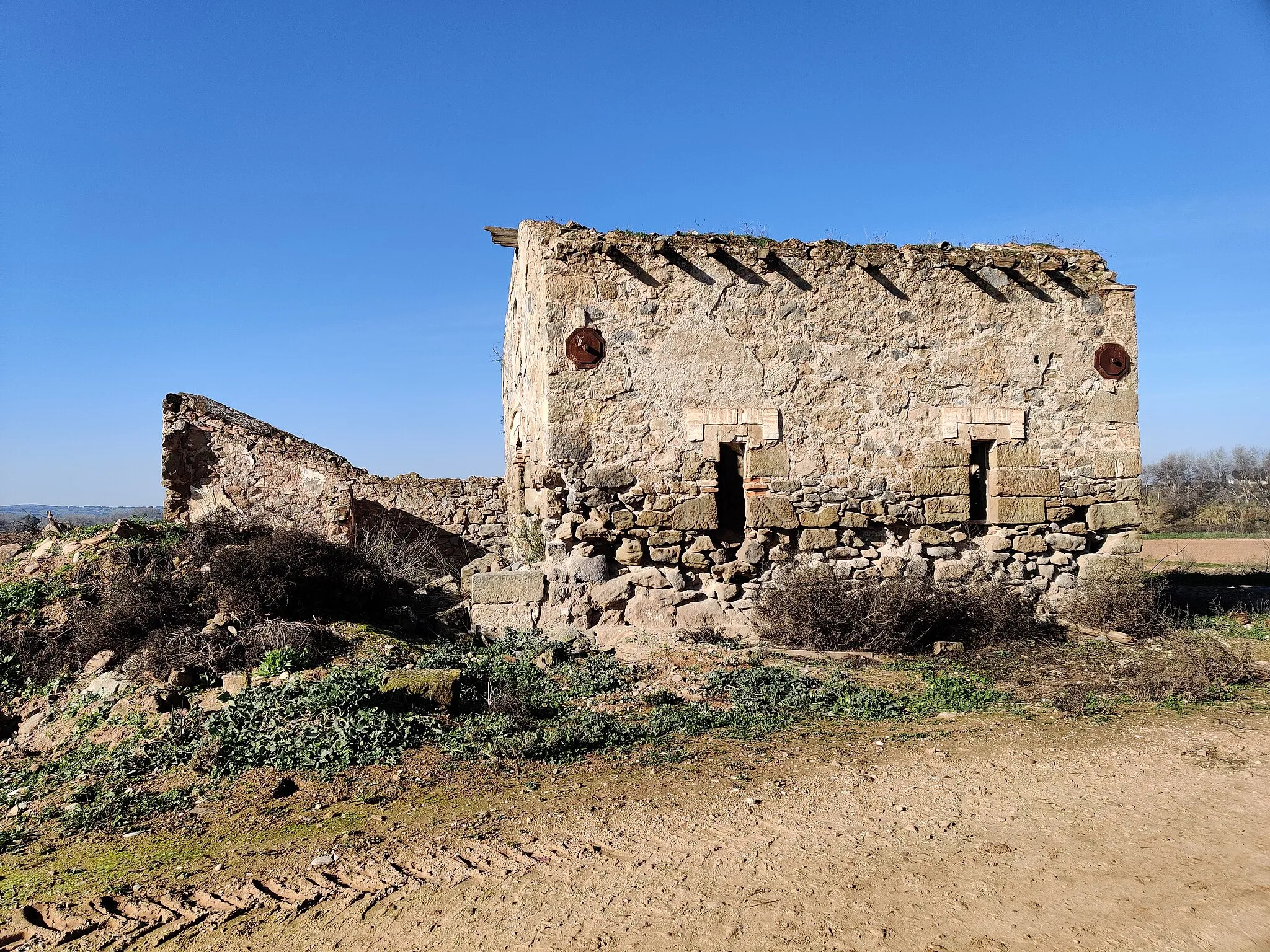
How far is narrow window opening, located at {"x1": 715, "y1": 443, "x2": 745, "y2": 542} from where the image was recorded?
780cm

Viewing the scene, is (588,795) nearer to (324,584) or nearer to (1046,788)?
(1046,788)

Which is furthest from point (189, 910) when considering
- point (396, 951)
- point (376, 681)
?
point (376, 681)

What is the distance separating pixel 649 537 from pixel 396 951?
5.02 metres

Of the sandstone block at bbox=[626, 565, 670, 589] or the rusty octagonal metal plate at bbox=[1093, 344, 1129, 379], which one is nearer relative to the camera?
the sandstone block at bbox=[626, 565, 670, 589]

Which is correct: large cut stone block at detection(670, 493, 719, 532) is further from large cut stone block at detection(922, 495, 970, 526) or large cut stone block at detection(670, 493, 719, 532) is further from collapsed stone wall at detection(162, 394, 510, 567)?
collapsed stone wall at detection(162, 394, 510, 567)

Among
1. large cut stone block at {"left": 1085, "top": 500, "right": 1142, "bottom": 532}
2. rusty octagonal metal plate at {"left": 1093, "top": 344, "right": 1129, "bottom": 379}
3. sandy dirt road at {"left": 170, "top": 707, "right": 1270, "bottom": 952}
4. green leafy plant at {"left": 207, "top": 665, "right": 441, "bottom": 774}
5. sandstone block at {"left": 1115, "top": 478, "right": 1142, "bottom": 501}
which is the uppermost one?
rusty octagonal metal plate at {"left": 1093, "top": 344, "right": 1129, "bottom": 379}

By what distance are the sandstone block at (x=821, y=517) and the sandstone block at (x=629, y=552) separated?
1.59 metres

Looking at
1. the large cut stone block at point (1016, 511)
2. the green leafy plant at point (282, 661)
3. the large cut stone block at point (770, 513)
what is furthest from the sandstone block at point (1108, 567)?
the green leafy plant at point (282, 661)

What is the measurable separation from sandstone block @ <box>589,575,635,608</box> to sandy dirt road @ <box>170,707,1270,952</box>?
2.99 m

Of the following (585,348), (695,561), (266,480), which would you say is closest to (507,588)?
(695,561)

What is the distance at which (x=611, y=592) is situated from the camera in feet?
24.6

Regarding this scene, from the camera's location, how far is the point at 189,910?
3.03 metres

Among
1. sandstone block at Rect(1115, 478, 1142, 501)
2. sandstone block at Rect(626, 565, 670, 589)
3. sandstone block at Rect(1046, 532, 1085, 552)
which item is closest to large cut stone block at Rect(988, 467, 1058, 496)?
sandstone block at Rect(1046, 532, 1085, 552)

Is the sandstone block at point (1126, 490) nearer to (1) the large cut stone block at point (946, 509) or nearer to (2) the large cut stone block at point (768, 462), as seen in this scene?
(1) the large cut stone block at point (946, 509)
